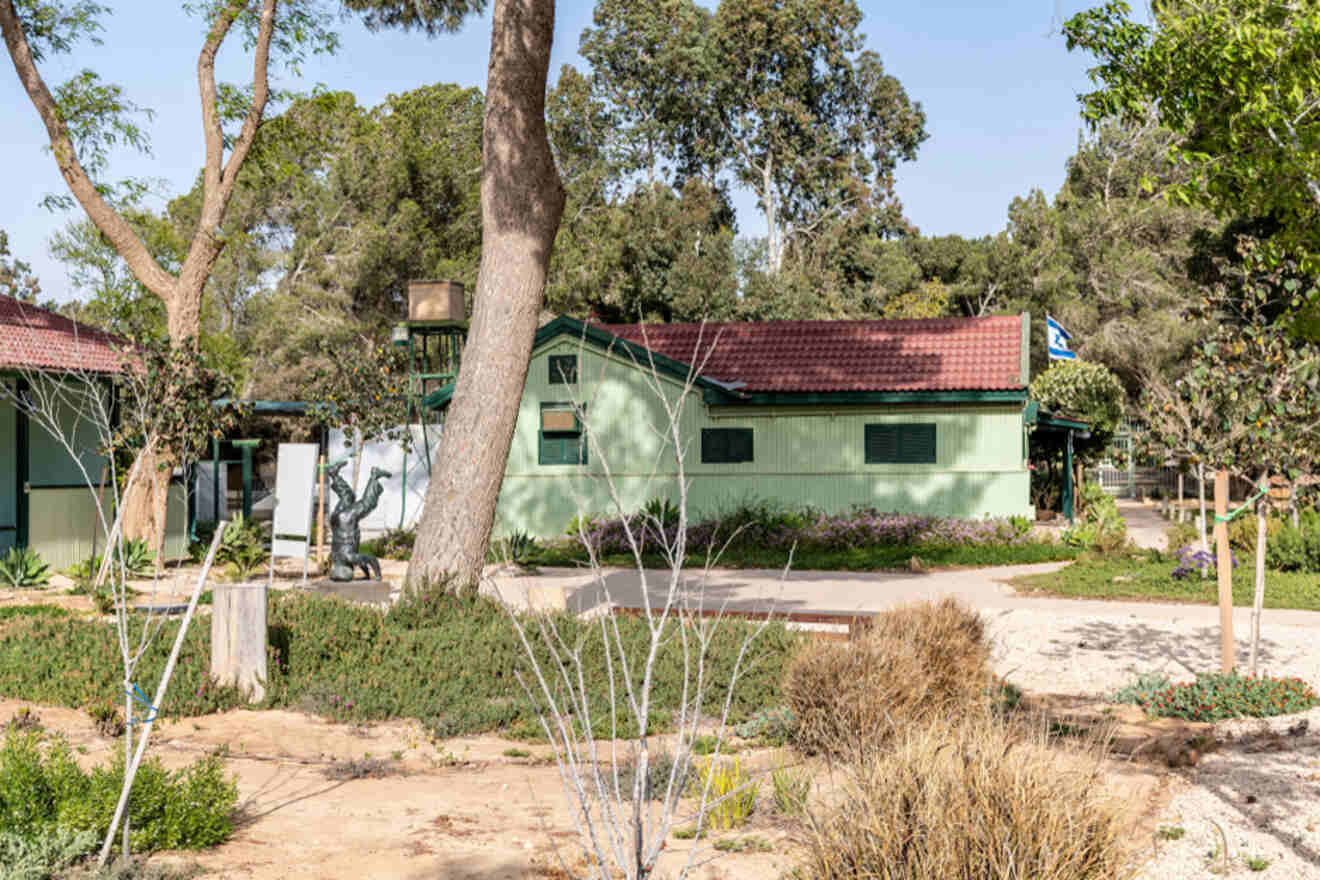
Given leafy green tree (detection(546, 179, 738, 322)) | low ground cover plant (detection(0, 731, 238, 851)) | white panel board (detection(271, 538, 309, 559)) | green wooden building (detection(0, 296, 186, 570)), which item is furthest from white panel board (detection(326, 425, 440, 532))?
low ground cover plant (detection(0, 731, 238, 851))

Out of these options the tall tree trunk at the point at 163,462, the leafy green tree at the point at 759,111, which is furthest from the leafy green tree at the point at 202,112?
the leafy green tree at the point at 759,111

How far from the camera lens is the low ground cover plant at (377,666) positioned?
8320 millimetres

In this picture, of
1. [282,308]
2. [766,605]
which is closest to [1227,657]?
[766,605]

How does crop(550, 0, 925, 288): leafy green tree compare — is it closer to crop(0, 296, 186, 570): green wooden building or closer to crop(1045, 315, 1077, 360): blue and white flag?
crop(1045, 315, 1077, 360): blue and white flag

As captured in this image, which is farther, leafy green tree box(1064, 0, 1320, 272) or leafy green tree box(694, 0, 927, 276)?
leafy green tree box(694, 0, 927, 276)

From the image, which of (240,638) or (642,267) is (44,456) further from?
(642,267)

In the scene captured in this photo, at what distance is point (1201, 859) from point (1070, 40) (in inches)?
316

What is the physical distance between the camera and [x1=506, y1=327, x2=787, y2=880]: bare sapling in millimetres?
3520

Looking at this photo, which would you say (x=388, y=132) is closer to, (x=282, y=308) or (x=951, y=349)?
(x=282, y=308)

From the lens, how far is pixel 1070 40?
10.7 m

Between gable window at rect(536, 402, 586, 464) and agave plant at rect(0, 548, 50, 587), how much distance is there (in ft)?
34.1

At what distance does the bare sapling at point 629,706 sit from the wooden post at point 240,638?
1981mm

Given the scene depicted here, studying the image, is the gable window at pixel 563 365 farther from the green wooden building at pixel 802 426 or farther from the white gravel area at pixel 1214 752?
the white gravel area at pixel 1214 752

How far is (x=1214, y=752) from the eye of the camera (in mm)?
7102
